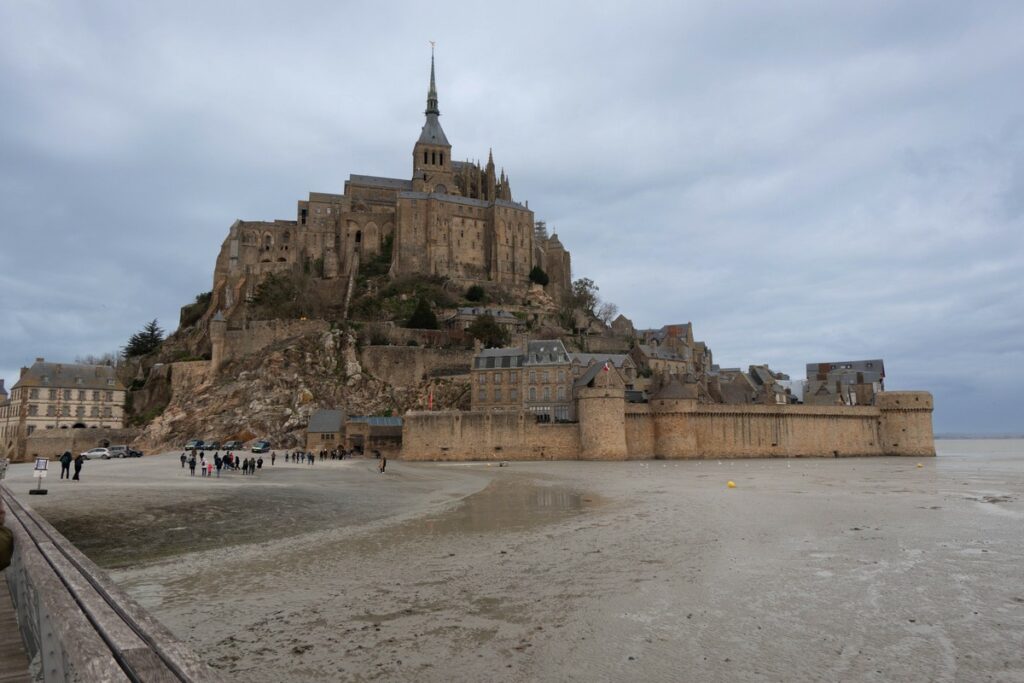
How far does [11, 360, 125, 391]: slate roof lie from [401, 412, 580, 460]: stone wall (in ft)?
90.1

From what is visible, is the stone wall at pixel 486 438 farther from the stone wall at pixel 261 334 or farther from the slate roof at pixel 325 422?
the stone wall at pixel 261 334

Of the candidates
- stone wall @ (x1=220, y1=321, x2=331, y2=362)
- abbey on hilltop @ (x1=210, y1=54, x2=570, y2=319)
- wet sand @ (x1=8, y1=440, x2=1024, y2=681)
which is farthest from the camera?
abbey on hilltop @ (x1=210, y1=54, x2=570, y2=319)

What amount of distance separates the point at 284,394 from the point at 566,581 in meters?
41.6

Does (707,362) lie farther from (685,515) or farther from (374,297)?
(685,515)

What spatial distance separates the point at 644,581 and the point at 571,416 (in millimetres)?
36689

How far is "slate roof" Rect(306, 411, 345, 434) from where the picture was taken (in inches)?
1751

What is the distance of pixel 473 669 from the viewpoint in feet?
23.1

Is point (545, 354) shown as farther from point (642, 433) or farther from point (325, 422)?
point (325, 422)

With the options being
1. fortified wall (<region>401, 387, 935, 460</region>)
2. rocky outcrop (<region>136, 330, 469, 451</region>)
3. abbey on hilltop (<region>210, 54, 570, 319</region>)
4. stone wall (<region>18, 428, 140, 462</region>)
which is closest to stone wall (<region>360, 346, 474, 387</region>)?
rocky outcrop (<region>136, 330, 469, 451</region>)

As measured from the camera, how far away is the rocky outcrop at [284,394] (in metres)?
46.3

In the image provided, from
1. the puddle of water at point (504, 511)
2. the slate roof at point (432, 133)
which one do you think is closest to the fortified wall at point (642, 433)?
the puddle of water at point (504, 511)

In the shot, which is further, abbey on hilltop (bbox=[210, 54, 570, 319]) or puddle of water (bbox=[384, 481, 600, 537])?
abbey on hilltop (bbox=[210, 54, 570, 319])

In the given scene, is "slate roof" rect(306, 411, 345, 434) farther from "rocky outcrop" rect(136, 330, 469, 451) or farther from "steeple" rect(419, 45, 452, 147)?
"steeple" rect(419, 45, 452, 147)

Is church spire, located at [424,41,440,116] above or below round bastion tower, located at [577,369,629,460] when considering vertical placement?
above
